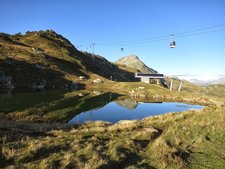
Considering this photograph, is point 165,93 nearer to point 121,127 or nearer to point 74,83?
point 74,83

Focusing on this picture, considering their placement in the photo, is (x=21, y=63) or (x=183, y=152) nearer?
(x=183, y=152)

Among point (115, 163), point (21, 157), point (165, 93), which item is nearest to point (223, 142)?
point (115, 163)

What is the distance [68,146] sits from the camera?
18.6 m

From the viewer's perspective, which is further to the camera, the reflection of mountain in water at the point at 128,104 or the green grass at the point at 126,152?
the reflection of mountain in water at the point at 128,104

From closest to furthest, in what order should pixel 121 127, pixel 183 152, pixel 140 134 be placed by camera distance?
pixel 183 152 < pixel 140 134 < pixel 121 127

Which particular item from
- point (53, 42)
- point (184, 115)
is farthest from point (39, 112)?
point (53, 42)

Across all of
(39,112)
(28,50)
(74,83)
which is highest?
(28,50)

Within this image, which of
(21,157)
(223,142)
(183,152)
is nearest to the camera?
(21,157)

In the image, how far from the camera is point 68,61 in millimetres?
153375

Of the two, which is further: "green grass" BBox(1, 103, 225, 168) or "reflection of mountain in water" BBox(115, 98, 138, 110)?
"reflection of mountain in water" BBox(115, 98, 138, 110)

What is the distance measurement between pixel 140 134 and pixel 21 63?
96.8m

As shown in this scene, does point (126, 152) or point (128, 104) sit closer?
point (126, 152)

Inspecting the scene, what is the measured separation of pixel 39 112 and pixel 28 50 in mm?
103412

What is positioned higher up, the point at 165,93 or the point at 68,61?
the point at 68,61
